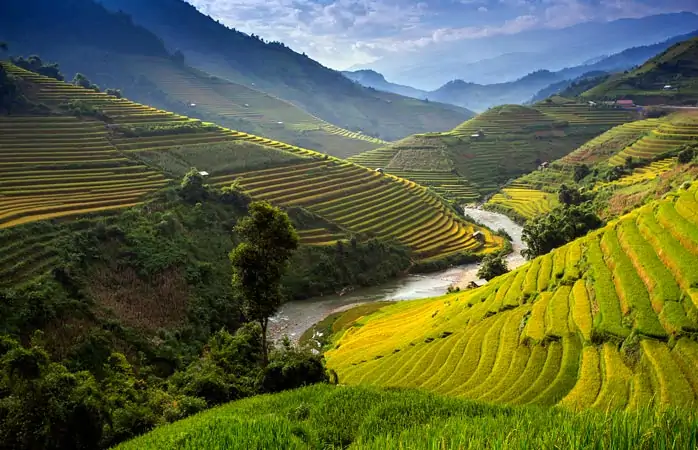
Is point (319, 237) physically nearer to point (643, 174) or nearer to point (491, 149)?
point (643, 174)

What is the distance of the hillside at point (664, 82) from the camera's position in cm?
13312

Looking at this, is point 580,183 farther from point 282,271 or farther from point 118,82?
point 118,82

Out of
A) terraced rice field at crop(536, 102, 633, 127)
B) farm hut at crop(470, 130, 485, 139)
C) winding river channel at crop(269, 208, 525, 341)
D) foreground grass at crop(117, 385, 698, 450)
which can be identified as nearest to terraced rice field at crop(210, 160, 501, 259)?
winding river channel at crop(269, 208, 525, 341)

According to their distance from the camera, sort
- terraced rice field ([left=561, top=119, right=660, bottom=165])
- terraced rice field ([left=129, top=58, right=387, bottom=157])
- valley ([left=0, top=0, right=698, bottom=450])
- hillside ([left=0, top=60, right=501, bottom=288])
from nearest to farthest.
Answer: valley ([left=0, top=0, right=698, bottom=450])
hillside ([left=0, top=60, right=501, bottom=288])
terraced rice field ([left=561, top=119, right=660, bottom=165])
terraced rice field ([left=129, top=58, right=387, bottom=157])

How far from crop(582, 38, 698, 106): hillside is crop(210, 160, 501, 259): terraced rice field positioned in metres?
96.9

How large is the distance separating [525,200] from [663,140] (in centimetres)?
2807

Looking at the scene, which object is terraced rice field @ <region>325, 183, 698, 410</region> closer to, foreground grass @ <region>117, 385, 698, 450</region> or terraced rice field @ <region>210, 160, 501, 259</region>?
foreground grass @ <region>117, 385, 698, 450</region>

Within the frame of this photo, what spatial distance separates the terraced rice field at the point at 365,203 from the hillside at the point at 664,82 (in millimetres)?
96866

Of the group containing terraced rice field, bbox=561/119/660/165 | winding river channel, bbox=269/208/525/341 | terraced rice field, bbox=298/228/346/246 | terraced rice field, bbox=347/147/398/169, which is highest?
terraced rice field, bbox=561/119/660/165

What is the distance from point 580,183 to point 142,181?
80928 millimetres

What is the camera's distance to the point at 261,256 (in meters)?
23.1

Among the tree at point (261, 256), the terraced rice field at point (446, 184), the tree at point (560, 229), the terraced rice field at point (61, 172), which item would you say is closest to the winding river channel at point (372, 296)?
the tree at point (560, 229)

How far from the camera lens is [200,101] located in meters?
181

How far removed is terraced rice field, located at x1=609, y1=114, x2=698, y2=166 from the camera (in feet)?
276
